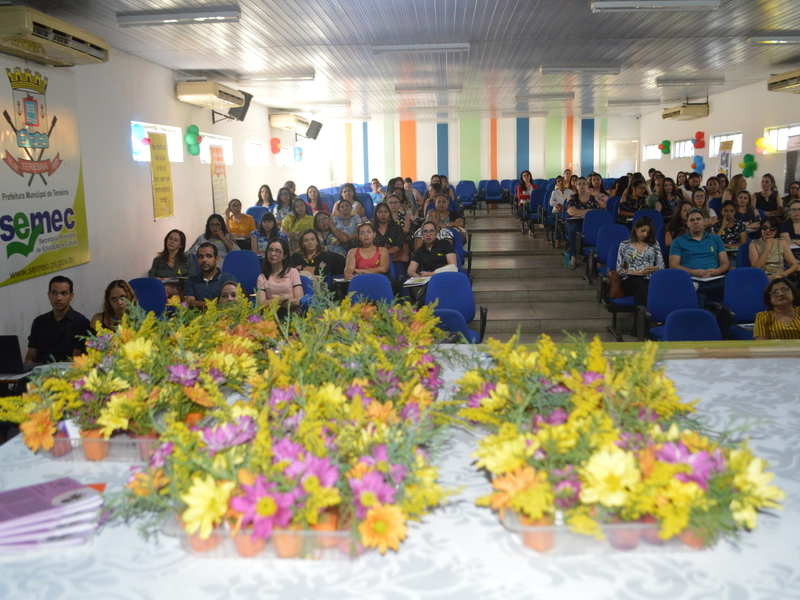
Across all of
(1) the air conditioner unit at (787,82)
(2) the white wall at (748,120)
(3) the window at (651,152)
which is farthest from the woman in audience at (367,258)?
(3) the window at (651,152)

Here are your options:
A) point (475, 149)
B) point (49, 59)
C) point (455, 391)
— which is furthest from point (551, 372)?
point (475, 149)

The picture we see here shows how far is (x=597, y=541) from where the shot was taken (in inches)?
57.0

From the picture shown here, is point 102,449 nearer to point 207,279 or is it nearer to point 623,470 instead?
point 623,470

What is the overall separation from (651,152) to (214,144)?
40.8 feet

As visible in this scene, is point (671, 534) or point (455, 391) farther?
point (455, 391)

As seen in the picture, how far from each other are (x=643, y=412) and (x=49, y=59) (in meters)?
5.73

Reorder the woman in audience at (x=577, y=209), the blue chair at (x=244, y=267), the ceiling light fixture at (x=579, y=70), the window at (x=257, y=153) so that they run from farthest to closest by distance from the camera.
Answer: the window at (x=257, y=153)
the woman in audience at (x=577, y=209)
the ceiling light fixture at (x=579, y=70)
the blue chair at (x=244, y=267)

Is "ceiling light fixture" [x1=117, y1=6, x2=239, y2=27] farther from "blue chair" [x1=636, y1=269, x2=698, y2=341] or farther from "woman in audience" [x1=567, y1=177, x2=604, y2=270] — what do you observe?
"woman in audience" [x1=567, y1=177, x2=604, y2=270]

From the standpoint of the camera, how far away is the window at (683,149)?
15.9 m

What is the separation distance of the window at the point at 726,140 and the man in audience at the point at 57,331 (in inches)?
474

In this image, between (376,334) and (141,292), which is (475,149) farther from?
(376,334)

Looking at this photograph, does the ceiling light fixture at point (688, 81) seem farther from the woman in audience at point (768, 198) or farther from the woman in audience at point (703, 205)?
the woman in audience at point (703, 205)

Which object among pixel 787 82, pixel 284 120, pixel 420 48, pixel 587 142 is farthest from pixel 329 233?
pixel 587 142

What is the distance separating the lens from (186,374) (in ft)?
6.67
